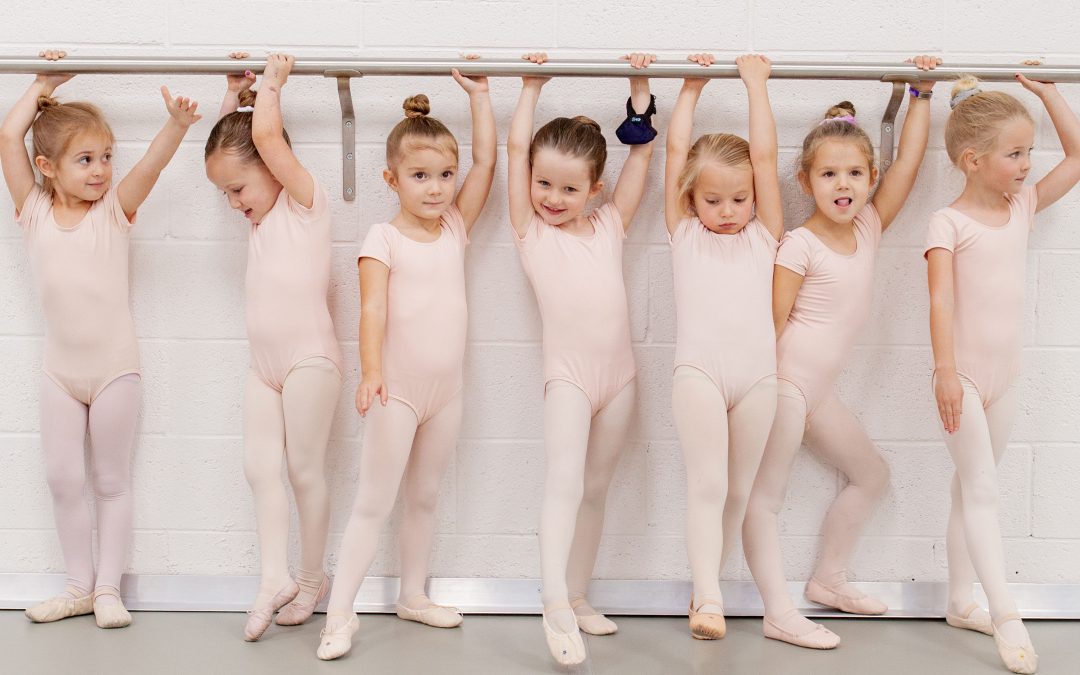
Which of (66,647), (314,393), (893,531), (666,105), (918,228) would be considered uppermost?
(666,105)

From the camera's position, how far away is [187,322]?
2.42 m

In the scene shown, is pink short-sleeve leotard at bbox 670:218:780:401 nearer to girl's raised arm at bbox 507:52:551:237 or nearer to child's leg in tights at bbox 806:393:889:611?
child's leg in tights at bbox 806:393:889:611

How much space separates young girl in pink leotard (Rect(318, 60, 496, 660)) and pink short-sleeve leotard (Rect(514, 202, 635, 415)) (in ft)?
0.62

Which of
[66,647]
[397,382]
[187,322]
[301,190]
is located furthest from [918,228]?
[66,647]

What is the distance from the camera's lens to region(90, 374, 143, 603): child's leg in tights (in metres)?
2.33

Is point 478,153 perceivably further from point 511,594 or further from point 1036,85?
point 1036,85

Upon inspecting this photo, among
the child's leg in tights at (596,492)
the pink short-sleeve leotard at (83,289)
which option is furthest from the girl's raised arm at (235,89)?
the child's leg in tights at (596,492)

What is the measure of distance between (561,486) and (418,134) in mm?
863

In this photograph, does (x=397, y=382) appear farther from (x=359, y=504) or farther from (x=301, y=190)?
(x=301, y=190)

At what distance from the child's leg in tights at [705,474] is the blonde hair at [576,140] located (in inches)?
21.2

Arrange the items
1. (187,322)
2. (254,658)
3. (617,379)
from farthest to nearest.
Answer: (187,322) < (617,379) < (254,658)

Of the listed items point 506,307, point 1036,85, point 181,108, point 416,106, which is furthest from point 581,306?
point 1036,85

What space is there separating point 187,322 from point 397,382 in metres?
0.62

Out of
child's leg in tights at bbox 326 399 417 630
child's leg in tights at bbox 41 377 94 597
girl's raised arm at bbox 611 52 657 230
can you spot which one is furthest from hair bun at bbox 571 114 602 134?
child's leg in tights at bbox 41 377 94 597
